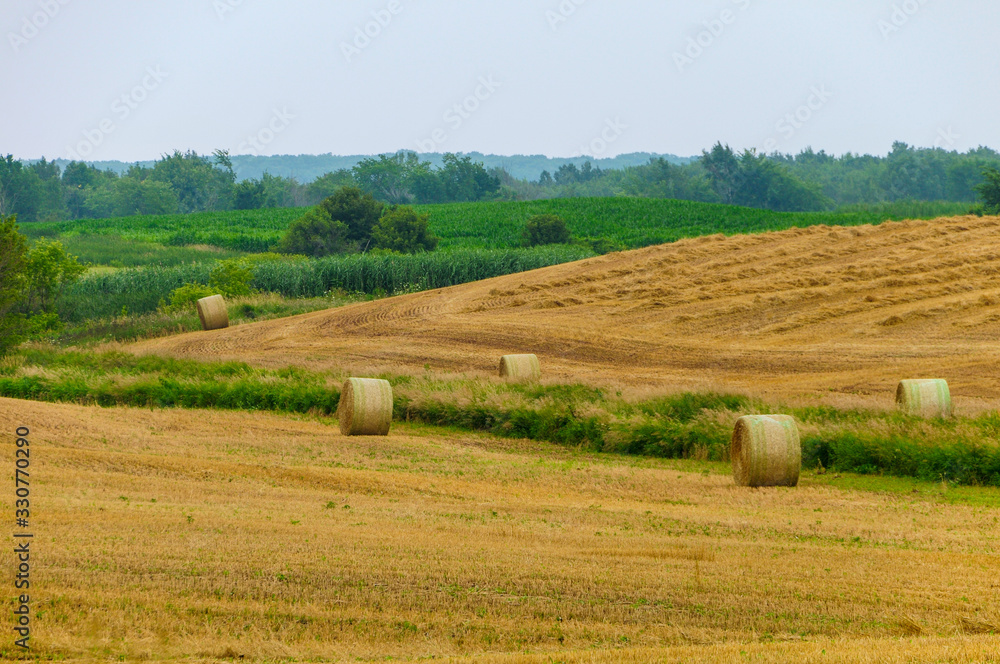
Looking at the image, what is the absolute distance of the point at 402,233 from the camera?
53.8 metres

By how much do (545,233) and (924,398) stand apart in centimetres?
3899

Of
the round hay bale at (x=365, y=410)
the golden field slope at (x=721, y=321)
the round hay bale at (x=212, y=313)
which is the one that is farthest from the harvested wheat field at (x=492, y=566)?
the round hay bale at (x=212, y=313)

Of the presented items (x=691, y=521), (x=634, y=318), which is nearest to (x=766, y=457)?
(x=691, y=521)

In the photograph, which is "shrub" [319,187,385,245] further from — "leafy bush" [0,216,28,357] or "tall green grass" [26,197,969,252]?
"leafy bush" [0,216,28,357]

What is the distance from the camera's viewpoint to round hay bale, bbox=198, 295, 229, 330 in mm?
32062

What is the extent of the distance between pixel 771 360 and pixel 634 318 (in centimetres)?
613

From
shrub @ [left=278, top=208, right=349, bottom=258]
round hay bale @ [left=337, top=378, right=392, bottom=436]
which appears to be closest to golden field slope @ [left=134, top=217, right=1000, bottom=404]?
round hay bale @ [left=337, top=378, right=392, bottom=436]

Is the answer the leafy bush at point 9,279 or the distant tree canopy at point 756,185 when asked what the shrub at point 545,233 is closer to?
the leafy bush at point 9,279

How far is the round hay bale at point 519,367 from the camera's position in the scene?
22000mm

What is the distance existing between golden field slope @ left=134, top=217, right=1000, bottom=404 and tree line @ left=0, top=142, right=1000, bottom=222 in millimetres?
63001

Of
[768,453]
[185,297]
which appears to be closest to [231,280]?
[185,297]

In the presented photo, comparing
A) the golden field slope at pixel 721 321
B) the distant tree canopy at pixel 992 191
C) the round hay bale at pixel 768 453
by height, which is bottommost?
the round hay bale at pixel 768 453

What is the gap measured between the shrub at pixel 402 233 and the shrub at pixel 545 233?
509 cm

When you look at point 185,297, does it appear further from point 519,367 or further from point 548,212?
point 548,212
